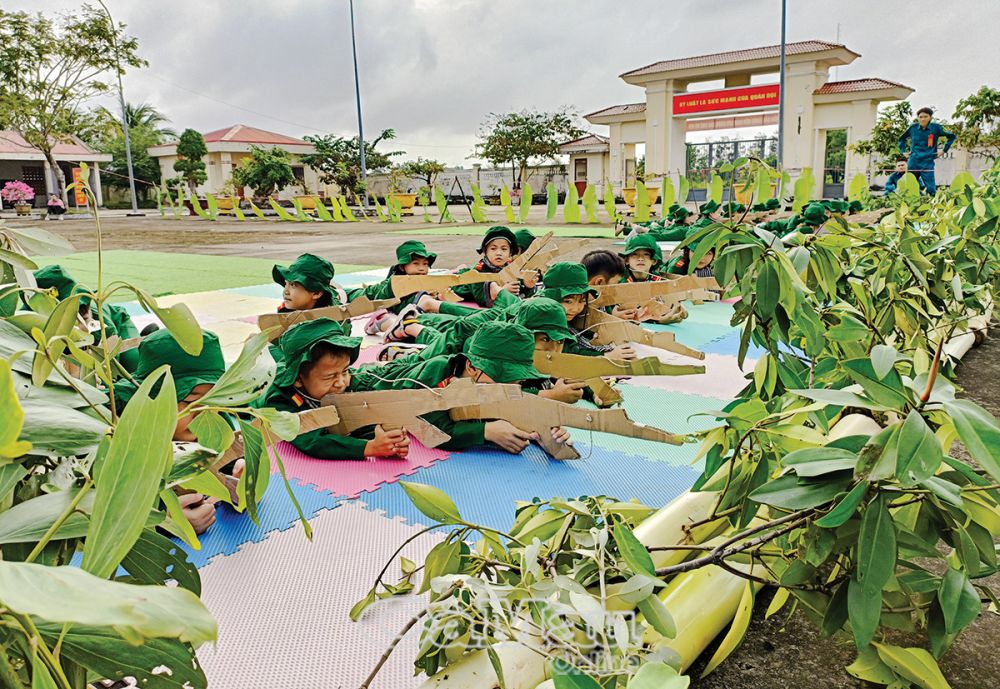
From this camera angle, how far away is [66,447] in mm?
516

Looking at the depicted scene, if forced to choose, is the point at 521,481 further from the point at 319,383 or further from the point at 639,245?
the point at 639,245

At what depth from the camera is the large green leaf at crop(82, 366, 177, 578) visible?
36 centimetres

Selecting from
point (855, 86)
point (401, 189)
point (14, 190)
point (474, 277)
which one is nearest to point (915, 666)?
point (14, 190)

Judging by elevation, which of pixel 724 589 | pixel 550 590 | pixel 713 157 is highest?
pixel 713 157

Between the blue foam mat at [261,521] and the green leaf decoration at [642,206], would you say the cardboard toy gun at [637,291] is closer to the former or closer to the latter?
the blue foam mat at [261,521]

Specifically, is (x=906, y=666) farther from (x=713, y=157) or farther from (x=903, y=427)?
(x=713, y=157)

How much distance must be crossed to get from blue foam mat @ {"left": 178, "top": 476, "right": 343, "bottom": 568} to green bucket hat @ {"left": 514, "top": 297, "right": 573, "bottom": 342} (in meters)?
0.97

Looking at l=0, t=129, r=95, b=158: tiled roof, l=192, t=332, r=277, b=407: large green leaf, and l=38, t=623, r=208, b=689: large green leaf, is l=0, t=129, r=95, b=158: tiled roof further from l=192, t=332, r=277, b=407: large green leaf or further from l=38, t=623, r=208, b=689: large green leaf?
l=38, t=623, r=208, b=689: large green leaf

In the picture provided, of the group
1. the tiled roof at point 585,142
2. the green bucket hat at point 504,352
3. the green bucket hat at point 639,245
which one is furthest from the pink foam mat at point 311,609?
the tiled roof at point 585,142

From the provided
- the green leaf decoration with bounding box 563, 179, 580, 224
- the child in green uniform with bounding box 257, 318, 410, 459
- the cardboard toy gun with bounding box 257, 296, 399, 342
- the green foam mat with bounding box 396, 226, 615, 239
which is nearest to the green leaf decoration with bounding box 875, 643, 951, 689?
the child in green uniform with bounding box 257, 318, 410, 459

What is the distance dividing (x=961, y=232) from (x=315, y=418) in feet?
7.79

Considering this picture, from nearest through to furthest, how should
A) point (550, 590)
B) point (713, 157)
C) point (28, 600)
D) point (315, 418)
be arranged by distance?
1. point (28, 600)
2. point (550, 590)
3. point (315, 418)
4. point (713, 157)

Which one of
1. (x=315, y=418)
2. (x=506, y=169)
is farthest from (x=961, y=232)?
(x=506, y=169)

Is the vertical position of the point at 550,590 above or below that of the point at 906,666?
above
